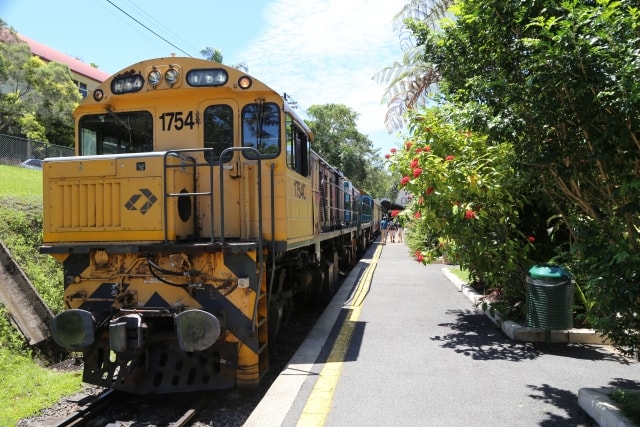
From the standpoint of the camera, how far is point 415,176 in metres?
7.11

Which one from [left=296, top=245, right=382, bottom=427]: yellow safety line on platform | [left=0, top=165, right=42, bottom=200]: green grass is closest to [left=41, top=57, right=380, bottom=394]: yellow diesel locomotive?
[left=296, top=245, right=382, bottom=427]: yellow safety line on platform

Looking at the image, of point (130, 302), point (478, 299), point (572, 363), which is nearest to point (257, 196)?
point (130, 302)

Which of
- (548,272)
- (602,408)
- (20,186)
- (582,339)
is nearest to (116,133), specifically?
(548,272)

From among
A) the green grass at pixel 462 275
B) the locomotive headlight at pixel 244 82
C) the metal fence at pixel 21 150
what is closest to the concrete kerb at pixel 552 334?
the green grass at pixel 462 275

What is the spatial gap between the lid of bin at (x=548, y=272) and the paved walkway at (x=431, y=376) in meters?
0.95

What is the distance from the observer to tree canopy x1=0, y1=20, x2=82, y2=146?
109 feet

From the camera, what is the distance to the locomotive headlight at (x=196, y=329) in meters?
4.78

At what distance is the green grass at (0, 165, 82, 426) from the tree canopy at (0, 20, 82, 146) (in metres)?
25.4

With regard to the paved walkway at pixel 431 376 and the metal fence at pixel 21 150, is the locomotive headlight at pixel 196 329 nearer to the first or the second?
the paved walkway at pixel 431 376

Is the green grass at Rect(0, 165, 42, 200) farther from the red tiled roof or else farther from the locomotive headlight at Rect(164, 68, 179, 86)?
the red tiled roof

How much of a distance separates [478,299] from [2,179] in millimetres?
11935

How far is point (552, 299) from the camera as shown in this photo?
19.9ft

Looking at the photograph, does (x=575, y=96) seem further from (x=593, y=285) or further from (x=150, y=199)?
(x=150, y=199)

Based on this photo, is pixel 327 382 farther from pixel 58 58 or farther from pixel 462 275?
pixel 58 58
